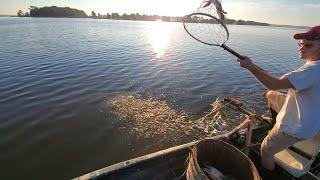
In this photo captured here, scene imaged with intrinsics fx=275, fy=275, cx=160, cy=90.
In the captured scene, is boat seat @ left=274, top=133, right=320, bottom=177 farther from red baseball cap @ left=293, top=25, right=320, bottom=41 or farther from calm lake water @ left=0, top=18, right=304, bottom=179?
calm lake water @ left=0, top=18, right=304, bottom=179

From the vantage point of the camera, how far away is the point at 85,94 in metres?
12.3

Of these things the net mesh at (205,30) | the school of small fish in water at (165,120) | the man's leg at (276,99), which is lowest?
the school of small fish in water at (165,120)

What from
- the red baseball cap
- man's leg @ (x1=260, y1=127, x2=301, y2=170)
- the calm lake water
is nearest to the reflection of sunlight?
the calm lake water

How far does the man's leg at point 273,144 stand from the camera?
435 centimetres

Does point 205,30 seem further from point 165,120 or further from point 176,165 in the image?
point 165,120

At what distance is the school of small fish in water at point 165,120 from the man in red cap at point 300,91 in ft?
14.2

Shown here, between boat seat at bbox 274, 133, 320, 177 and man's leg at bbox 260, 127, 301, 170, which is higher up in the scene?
man's leg at bbox 260, 127, 301, 170

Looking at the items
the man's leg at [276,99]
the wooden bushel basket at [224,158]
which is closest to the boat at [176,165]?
the wooden bushel basket at [224,158]

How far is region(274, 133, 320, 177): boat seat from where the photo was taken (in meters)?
4.83

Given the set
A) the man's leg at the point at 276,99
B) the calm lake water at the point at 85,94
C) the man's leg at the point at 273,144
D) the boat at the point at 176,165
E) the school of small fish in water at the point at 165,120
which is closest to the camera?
the man's leg at the point at 273,144

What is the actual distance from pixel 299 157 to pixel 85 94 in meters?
9.34

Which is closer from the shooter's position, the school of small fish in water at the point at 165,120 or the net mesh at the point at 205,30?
the net mesh at the point at 205,30

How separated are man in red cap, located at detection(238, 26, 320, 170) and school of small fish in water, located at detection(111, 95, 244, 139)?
14.2 feet

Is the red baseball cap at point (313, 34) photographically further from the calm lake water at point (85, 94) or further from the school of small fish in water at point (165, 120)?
the calm lake water at point (85, 94)
